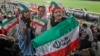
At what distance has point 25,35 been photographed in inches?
351

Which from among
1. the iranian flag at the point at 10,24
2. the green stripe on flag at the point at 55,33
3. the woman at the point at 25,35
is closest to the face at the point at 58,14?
the green stripe on flag at the point at 55,33

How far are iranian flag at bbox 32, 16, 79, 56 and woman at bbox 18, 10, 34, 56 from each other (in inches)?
36.9

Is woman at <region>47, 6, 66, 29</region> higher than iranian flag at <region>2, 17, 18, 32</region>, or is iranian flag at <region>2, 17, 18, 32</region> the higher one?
woman at <region>47, 6, 66, 29</region>

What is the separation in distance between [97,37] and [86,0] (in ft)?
10.0

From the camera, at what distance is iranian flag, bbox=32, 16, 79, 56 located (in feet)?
24.6

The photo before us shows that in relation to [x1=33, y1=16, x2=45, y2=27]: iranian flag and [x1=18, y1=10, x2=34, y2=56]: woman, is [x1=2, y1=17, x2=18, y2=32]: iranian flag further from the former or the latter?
[x1=18, y1=10, x2=34, y2=56]: woman

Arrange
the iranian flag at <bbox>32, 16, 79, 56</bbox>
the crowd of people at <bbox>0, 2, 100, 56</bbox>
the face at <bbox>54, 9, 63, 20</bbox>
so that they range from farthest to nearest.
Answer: the crowd of people at <bbox>0, 2, 100, 56</bbox> < the face at <bbox>54, 9, 63, 20</bbox> < the iranian flag at <bbox>32, 16, 79, 56</bbox>

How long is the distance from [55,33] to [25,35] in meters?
1.35

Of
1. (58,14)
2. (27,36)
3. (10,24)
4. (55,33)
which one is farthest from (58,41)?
(10,24)

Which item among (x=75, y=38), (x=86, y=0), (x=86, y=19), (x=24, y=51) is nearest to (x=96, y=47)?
(x=75, y=38)

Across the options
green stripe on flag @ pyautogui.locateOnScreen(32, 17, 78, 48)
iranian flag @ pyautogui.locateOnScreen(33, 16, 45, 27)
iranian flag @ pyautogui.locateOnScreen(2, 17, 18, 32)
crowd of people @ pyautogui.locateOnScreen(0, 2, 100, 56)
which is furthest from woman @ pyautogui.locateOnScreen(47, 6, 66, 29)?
iranian flag @ pyautogui.locateOnScreen(2, 17, 18, 32)

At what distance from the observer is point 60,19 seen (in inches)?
337

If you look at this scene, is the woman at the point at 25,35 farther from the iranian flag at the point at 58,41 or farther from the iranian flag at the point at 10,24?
the iranian flag at the point at 10,24

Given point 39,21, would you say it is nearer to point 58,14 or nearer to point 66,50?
point 58,14
